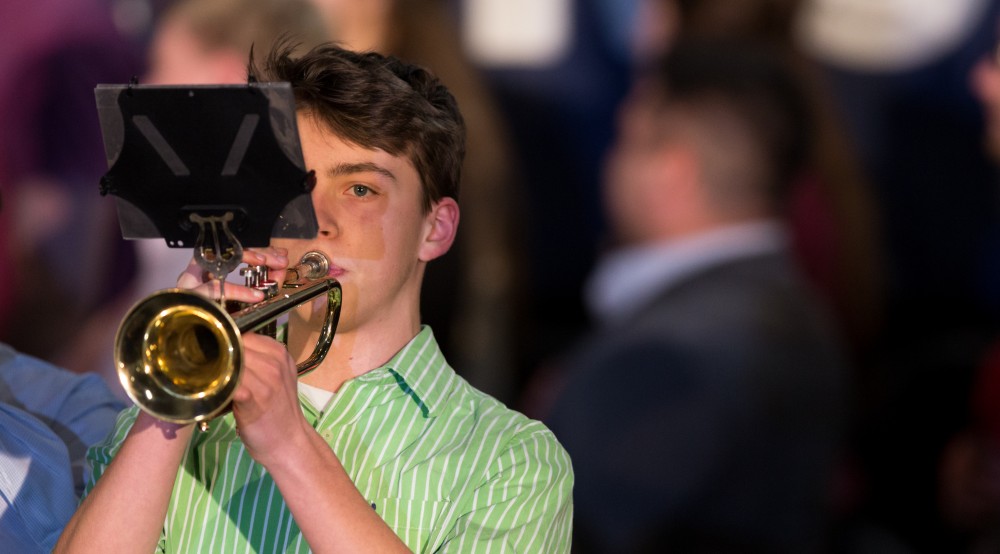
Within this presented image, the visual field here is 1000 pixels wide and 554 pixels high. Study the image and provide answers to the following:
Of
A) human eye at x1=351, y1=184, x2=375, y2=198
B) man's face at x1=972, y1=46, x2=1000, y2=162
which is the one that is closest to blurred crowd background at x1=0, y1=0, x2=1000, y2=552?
man's face at x1=972, y1=46, x2=1000, y2=162

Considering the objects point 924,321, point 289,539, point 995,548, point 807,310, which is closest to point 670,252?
point 807,310

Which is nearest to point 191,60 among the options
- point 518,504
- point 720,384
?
point 720,384

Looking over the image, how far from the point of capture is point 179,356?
172 centimetres

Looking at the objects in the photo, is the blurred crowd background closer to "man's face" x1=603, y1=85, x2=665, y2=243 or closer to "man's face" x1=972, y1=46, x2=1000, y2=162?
"man's face" x1=972, y1=46, x2=1000, y2=162

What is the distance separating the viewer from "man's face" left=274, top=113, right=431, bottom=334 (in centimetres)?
184

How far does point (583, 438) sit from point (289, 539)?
1.92m

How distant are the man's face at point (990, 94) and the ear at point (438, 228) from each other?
11.7 feet

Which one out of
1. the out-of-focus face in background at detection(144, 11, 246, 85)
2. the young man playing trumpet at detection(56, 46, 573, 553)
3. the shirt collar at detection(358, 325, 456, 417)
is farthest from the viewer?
the out-of-focus face in background at detection(144, 11, 246, 85)

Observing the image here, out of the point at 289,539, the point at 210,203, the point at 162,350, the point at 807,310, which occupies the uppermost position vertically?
the point at 210,203

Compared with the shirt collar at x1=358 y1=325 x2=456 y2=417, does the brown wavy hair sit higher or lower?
higher

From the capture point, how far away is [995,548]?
406 cm

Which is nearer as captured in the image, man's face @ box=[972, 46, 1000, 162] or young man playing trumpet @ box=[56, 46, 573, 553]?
young man playing trumpet @ box=[56, 46, 573, 553]

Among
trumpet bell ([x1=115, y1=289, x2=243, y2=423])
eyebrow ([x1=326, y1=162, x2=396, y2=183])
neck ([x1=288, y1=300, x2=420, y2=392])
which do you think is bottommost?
neck ([x1=288, y1=300, x2=420, y2=392])

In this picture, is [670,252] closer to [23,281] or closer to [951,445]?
[951,445]
